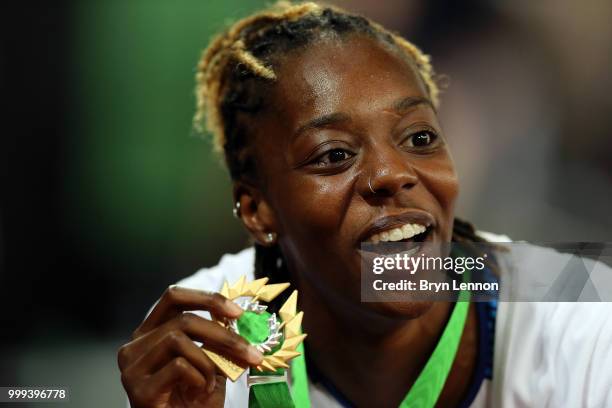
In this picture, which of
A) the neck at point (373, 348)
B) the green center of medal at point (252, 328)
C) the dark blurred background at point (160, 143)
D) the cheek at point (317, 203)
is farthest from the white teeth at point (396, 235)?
the dark blurred background at point (160, 143)

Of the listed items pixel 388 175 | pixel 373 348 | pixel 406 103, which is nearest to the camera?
pixel 388 175

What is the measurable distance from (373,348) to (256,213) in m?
0.40

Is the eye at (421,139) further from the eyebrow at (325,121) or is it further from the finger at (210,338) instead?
the finger at (210,338)

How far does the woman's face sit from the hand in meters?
0.33

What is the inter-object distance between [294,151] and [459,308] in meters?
0.49

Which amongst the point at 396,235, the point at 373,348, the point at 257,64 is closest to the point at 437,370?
the point at 373,348

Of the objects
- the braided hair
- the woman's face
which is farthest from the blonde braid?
the woman's face

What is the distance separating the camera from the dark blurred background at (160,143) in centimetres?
252

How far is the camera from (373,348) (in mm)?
1601

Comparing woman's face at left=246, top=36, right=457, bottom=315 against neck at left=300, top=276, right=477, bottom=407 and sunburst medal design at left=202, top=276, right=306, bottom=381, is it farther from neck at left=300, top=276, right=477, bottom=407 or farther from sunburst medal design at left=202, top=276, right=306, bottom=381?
sunburst medal design at left=202, top=276, right=306, bottom=381

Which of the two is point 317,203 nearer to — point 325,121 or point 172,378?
point 325,121

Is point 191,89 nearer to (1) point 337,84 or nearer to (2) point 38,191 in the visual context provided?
(2) point 38,191

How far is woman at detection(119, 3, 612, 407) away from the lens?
1.27m

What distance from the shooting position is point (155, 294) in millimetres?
2596
